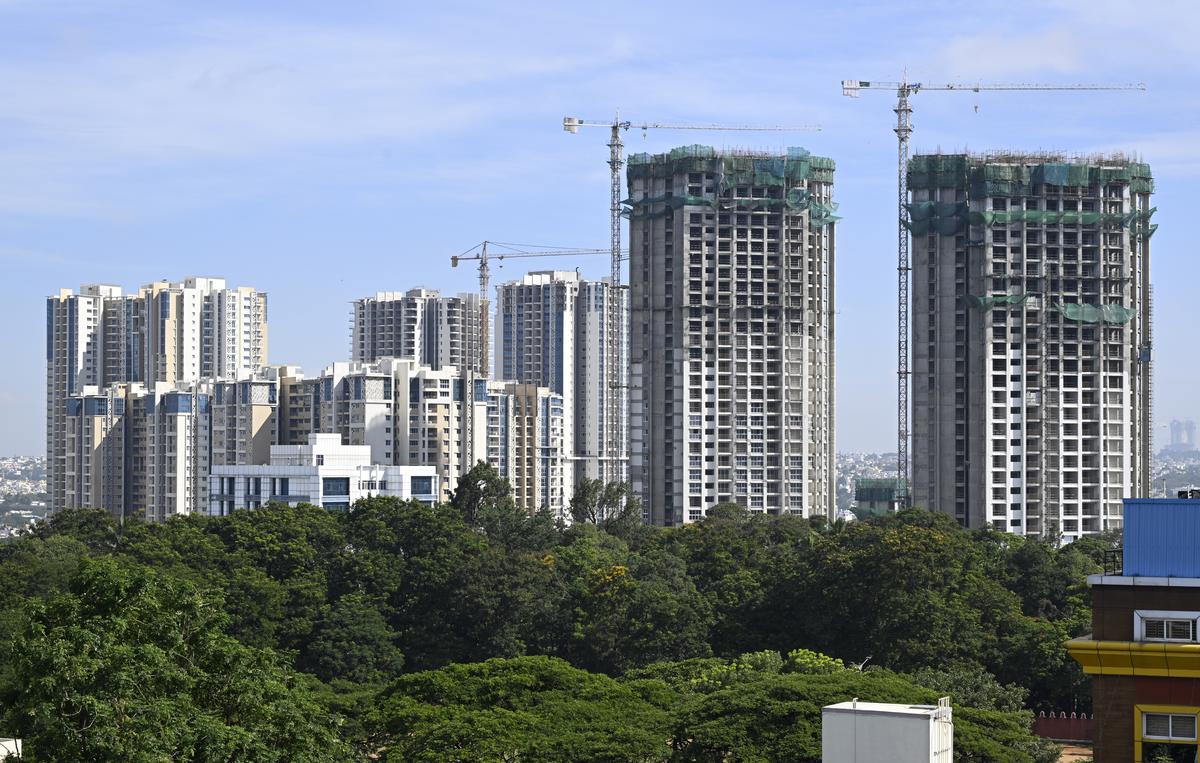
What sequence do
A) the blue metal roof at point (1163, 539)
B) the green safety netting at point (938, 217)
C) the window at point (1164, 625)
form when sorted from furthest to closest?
the green safety netting at point (938, 217) → the blue metal roof at point (1163, 539) → the window at point (1164, 625)

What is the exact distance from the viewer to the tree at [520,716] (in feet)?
135

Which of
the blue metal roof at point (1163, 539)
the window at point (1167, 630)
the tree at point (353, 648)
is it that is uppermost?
the blue metal roof at point (1163, 539)

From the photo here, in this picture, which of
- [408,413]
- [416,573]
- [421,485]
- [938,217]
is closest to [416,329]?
[408,413]

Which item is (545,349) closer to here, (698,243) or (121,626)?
(698,243)

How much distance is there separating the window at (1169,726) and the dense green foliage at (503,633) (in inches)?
514

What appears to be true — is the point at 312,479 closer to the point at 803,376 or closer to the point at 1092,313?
the point at 803,376

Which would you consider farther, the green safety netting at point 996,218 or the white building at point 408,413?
the white building at point 408,413

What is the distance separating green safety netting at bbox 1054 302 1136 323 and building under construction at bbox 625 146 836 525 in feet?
50.6

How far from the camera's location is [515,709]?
4531 centimetres

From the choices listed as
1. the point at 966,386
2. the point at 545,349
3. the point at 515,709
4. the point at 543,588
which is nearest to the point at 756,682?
the point at 515,709

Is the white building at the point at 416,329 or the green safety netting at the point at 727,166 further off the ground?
the green safety netting at the point at 727,166

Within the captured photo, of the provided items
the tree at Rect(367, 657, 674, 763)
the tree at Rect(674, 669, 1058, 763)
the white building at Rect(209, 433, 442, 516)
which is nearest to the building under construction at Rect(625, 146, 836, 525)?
the white building at Rect(209, 433, 442, 516)

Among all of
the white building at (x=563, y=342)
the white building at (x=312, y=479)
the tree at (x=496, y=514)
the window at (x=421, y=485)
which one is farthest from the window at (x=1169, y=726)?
the white building at (x=563, y=342)

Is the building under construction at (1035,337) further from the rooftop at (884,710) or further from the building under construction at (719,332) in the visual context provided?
the rooftop at (884,710)
